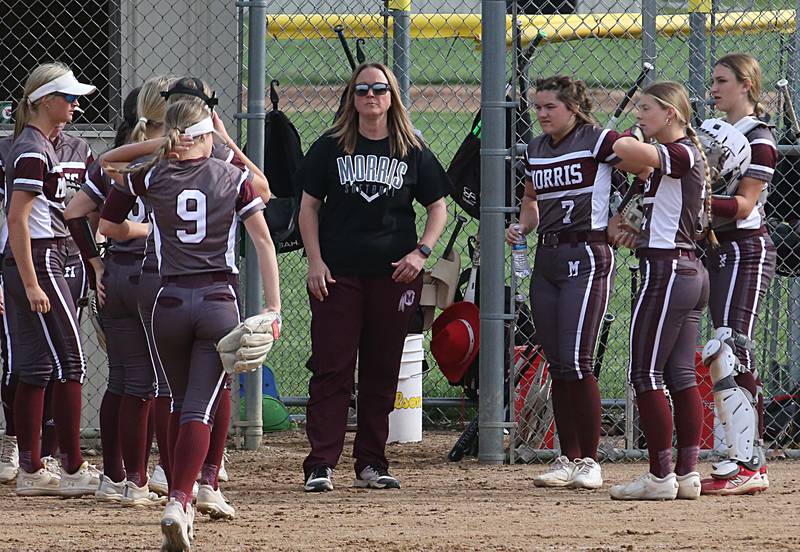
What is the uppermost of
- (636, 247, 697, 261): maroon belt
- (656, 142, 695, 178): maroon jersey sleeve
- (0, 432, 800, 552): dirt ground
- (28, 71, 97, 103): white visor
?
(28, 71, 97, 103): white visor

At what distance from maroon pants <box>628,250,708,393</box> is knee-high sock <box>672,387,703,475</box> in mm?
56

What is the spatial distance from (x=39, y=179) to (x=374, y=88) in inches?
60.7

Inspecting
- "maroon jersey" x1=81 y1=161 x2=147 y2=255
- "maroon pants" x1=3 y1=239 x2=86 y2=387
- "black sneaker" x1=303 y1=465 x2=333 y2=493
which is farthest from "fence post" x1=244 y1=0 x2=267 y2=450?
"maroon jersey" x1=81 y1=161 x2=147 y2=255

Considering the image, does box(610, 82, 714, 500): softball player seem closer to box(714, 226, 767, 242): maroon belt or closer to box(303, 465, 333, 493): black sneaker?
box(714, 226, 767, 242): maroon belt

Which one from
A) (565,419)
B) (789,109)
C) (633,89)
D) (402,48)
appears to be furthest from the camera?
(402,48)

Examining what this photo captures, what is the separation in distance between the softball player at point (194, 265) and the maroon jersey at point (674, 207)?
1833 millimetres

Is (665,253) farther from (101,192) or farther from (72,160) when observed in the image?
(72,160)

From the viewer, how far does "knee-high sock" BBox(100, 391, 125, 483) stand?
592cm

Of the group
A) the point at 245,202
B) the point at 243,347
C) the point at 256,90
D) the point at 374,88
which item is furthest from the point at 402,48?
the point at 243,347

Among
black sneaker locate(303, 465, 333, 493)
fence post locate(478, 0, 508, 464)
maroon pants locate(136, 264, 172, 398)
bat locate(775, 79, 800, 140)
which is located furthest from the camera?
bat locate(775, 79, 800, 140)

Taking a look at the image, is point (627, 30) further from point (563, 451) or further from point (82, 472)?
point (82, 472)

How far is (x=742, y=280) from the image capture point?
614 centimetres

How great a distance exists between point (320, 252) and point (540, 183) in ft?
3.52

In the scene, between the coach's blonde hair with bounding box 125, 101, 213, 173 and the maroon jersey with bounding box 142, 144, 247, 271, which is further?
the maroon jersey with bounding box 142, 144, 247, 271
